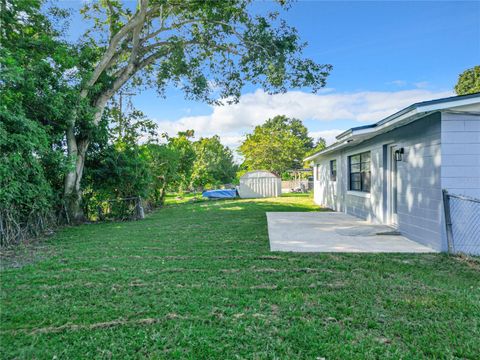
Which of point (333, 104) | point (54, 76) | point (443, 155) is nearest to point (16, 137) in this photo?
point (54, 76)

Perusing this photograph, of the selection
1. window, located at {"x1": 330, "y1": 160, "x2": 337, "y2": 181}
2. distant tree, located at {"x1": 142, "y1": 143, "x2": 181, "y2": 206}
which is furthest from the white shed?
window, located at {"x1": 330, "y1": 160, "x2": 337, "y2": 181}

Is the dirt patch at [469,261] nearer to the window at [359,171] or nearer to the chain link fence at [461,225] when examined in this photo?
the chain link fence at [461,225]

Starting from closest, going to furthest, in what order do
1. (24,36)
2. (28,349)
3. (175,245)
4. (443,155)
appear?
(28,349) < (443,155) < (175,245) < (24,36)

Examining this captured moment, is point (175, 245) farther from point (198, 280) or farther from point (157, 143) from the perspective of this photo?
point (157, 143)

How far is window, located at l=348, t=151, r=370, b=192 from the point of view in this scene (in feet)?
28.7

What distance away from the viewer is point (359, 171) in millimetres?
9492

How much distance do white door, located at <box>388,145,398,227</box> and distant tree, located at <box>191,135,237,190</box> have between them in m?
18.3

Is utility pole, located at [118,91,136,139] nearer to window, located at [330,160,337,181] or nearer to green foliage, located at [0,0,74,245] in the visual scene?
green foliage, located at [0,0,74,245]

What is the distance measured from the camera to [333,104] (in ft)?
66.0

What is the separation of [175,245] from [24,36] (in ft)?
27.9

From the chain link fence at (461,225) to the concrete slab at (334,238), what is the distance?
0.42 metres

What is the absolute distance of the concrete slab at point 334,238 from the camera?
5281 millimetres

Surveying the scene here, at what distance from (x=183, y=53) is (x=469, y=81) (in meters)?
26.0

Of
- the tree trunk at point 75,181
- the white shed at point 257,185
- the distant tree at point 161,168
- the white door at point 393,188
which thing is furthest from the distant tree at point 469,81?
the tree trunk at point 75,181
